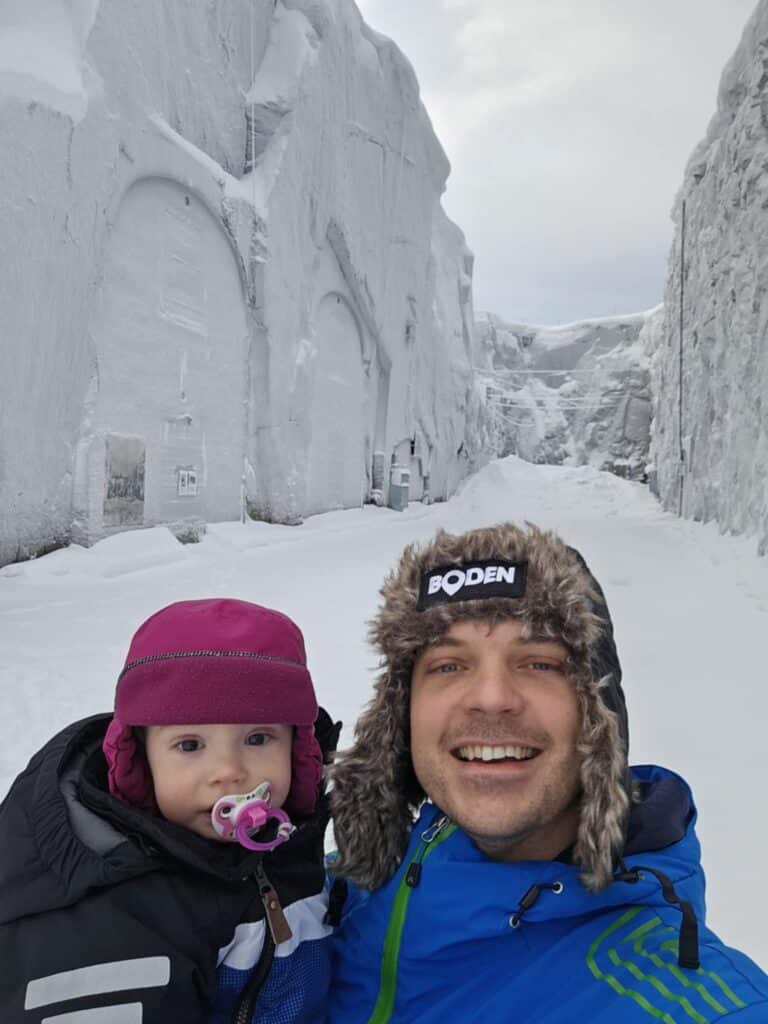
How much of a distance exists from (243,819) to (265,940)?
0.20 meters

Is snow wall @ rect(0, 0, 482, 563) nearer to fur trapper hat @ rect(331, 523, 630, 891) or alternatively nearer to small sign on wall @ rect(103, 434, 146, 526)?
small sign on wall @ rect(103, 434, 146, 526)

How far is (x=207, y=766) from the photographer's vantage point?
1.31 meters

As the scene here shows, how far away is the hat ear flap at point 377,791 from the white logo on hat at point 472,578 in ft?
0.76

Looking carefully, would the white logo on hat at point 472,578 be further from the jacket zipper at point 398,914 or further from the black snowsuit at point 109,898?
the black snowsuit at point 109,898

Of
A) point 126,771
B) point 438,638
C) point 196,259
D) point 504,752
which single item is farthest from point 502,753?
point 196,259

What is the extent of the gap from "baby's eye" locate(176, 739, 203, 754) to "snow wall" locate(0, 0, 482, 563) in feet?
19.2

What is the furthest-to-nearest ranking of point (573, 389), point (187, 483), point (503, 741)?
1. point (573, 389)
2. point (187, 483)
3. point (503, 741)

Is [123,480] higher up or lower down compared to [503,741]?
higher up

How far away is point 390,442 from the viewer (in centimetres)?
1795

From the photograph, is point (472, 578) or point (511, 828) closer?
point (511, 828)

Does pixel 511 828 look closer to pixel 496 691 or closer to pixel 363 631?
pixel 496 691

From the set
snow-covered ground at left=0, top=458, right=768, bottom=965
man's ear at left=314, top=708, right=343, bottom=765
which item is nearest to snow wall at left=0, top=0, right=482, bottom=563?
snow-covered ground at left=0, top=458, right=768, bottom=965

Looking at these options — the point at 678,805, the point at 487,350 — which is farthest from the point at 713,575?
the point at 487,350

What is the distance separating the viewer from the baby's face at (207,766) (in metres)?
1.27
